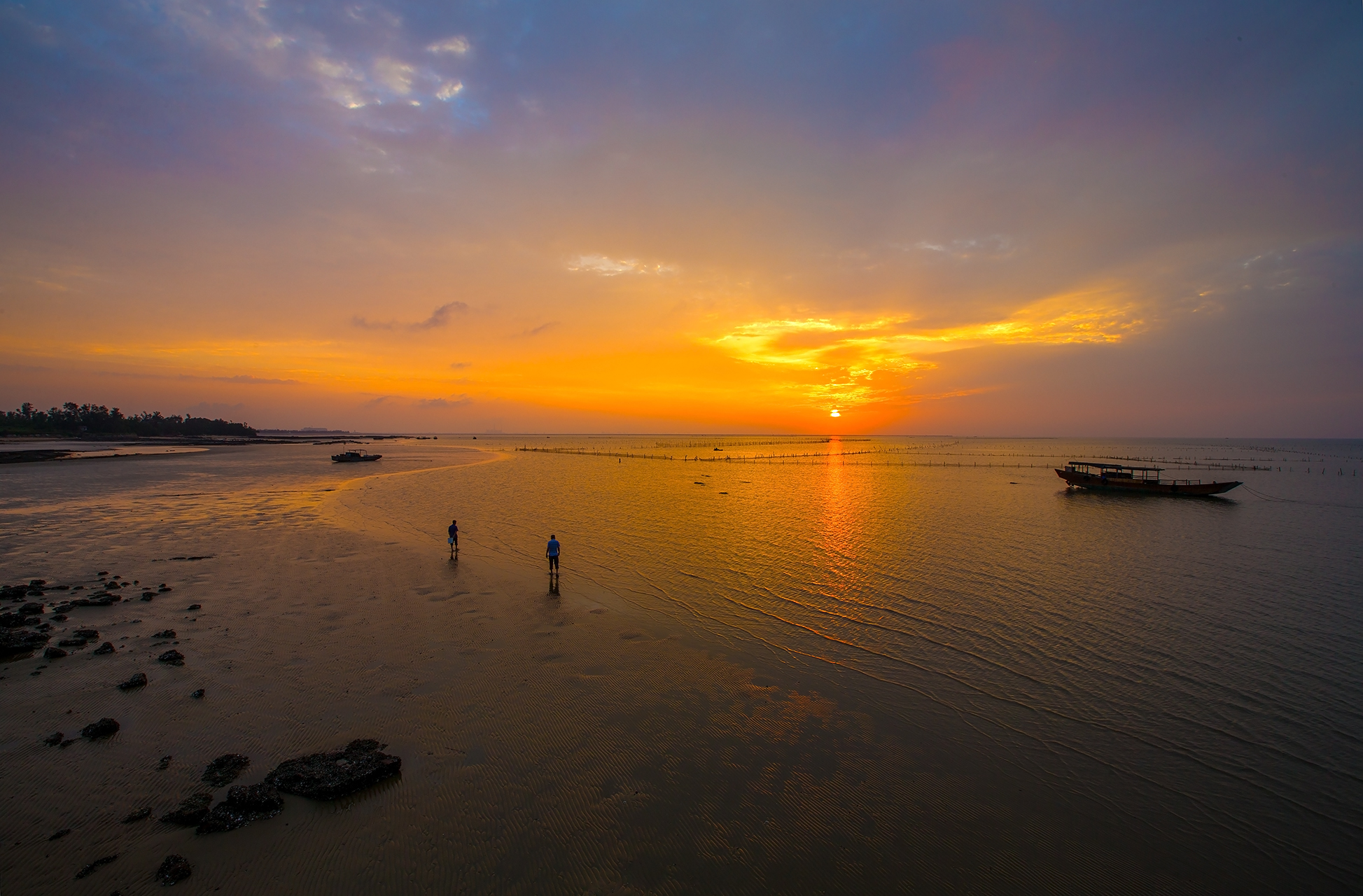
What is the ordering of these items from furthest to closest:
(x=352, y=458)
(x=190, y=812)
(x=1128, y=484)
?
(x=352, y=458) → (x=1128, y=484) → (x=190, y=812)

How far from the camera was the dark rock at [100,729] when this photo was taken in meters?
9.41

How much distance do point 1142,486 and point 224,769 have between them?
71311 mm

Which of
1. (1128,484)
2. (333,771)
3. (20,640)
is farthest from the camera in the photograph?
(1128,484)

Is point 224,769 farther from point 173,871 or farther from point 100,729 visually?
point 100,729

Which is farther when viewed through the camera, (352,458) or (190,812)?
(352,458)

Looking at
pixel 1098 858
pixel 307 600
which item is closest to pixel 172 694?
pixel 307 600

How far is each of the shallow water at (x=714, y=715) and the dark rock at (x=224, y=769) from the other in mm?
227

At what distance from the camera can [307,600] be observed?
17.0m

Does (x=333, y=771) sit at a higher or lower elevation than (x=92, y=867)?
higher

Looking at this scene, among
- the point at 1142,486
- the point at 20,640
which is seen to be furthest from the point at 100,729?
the point at 1142,486

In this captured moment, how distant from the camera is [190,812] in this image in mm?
7582

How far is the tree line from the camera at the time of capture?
463ft

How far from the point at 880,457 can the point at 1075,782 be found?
12047 cm

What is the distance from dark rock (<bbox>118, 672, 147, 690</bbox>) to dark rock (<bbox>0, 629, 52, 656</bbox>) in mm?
4032
